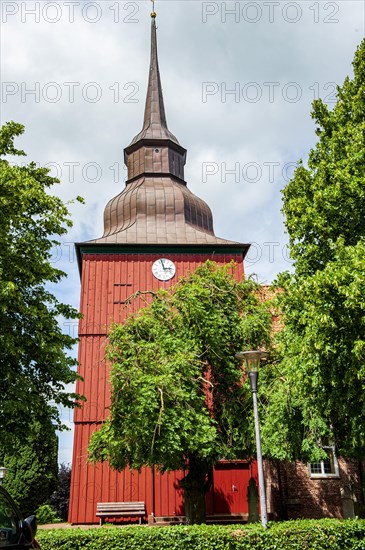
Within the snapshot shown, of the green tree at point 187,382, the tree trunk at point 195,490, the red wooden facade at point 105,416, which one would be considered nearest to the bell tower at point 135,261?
the red wooden facade at point 105,416

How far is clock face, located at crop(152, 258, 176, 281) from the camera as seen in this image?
949 inches

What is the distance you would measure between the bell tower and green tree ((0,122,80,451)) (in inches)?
256

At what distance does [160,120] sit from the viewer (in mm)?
30594

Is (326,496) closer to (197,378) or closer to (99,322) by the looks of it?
(197,378)

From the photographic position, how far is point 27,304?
12.4 m

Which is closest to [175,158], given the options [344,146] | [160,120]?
[160,120]

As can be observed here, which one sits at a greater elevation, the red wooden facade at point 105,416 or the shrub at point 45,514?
the red wooden facade at point 105,416

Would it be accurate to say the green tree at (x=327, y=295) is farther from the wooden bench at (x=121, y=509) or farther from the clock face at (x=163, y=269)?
the clock face at (x=163, y=269)

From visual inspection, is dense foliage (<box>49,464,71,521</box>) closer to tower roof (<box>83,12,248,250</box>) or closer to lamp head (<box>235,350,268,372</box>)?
tower roof (<box>83,12,248,250</box>)

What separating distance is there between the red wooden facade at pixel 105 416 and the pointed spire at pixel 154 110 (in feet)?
26.9

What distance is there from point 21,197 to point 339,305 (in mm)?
6876

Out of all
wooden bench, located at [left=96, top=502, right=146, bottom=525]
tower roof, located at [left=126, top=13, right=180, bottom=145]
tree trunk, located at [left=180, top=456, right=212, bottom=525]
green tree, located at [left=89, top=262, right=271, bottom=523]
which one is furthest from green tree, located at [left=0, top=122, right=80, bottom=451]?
tower roof, located at [left=126, top=13, right=180, bottom=145]

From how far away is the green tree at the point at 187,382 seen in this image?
13570mm

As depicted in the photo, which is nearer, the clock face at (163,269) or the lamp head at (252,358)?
the lamp head at (252,358)
